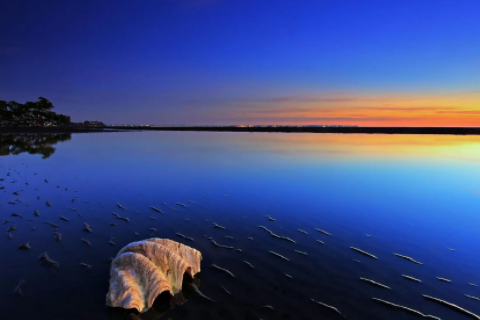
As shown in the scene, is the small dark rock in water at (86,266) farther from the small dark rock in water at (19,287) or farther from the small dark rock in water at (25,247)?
the small dark rock in water at (25,247)

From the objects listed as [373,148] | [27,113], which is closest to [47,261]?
[373,148]

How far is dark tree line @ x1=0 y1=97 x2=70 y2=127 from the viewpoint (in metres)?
120

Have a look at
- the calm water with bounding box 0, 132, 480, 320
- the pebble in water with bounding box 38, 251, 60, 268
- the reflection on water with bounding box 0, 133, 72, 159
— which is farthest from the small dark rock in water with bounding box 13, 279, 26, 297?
the reflection on water with bounding box 0, 133, 72, 159

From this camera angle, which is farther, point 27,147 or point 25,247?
point 27,147

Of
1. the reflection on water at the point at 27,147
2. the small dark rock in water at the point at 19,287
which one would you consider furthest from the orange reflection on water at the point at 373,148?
the small dark rock in water at the point at 19,287

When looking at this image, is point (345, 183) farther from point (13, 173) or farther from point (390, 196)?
point (13, 173)

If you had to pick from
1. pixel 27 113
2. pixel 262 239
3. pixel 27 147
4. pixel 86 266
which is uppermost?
pixel 27 113

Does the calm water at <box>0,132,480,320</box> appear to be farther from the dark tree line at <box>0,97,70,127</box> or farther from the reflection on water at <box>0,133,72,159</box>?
the dark tree line at <box>0,97,70,127</box>

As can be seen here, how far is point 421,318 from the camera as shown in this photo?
18.5ft

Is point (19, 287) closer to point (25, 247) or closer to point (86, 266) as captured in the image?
point (86, 266)

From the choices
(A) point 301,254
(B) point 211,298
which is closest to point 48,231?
(B) point 211,298

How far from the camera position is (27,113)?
421ft

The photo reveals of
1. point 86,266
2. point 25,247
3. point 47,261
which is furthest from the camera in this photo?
point 25,247

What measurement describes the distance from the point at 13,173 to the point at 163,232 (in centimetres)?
1846
